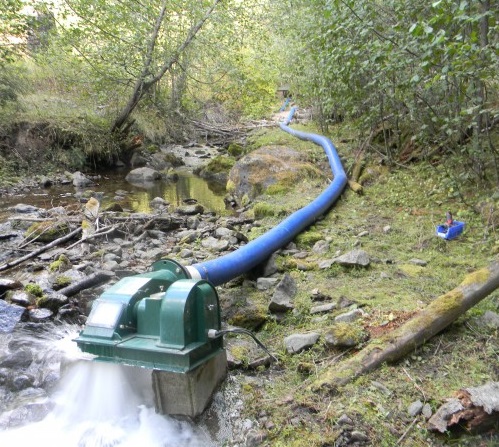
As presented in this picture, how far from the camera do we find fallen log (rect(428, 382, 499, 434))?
2105 millimetres

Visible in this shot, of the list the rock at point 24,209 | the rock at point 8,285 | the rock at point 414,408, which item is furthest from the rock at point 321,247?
the rock at point 24,209

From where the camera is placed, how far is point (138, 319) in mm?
2625

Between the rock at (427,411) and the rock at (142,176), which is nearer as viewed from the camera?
the rock at (427,411)

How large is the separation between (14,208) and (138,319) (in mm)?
7080

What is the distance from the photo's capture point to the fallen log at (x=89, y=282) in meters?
4.38

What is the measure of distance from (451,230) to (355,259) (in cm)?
121

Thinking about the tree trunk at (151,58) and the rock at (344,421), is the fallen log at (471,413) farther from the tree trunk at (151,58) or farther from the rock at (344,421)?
the tree trunk at (151,58)

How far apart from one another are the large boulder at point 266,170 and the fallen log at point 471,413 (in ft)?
19.8

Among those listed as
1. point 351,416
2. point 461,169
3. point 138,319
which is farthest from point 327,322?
point 461,169

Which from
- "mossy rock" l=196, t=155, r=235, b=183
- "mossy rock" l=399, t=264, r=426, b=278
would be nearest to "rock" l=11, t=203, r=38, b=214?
"mossy rock" l=196, t=155, r=235, b=183

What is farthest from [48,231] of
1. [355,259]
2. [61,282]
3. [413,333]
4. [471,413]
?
[471,413]

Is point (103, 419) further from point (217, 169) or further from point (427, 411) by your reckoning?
point (217, 169)

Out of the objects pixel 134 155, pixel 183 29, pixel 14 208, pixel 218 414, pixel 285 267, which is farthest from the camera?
pixel 134 155

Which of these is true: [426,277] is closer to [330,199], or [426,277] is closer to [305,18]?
[330,199]
